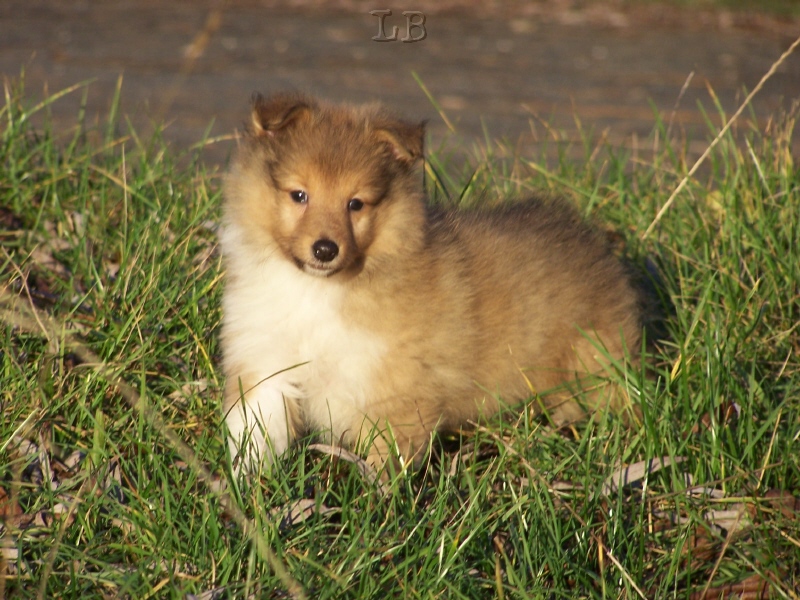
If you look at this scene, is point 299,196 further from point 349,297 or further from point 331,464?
point 331,464

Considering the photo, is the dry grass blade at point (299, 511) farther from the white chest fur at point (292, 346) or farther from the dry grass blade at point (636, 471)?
the dry grass blade at point (636, 471)

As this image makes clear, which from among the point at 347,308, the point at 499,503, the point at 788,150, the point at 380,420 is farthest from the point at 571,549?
the point at 788,150

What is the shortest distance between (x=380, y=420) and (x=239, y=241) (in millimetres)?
767

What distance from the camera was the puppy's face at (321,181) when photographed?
314cm

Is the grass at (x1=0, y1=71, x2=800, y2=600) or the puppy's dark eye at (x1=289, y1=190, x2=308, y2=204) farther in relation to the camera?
the puppy's dark eye at (x1=289, y1=190, x2=308, y2=204)

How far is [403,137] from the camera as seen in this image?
3.27 metres

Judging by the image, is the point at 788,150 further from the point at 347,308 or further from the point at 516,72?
the point at 516,72

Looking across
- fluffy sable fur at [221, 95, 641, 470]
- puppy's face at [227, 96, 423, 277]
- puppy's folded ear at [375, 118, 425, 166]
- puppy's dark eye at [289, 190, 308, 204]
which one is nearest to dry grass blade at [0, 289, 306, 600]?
fluffy sable fur at [221, 95, 641, 470]

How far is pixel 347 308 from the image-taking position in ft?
10.6

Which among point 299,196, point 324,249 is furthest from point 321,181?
point 324,249

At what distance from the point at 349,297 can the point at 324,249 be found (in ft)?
0.81

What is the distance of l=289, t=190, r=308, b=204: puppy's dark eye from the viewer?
126 inches

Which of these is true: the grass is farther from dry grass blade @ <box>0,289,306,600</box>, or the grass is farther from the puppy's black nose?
the puppy's black nose

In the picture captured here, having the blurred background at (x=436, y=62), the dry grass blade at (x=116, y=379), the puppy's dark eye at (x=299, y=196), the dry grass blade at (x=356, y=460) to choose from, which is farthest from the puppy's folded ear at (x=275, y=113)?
the blurred background at (x=436, y=62)
